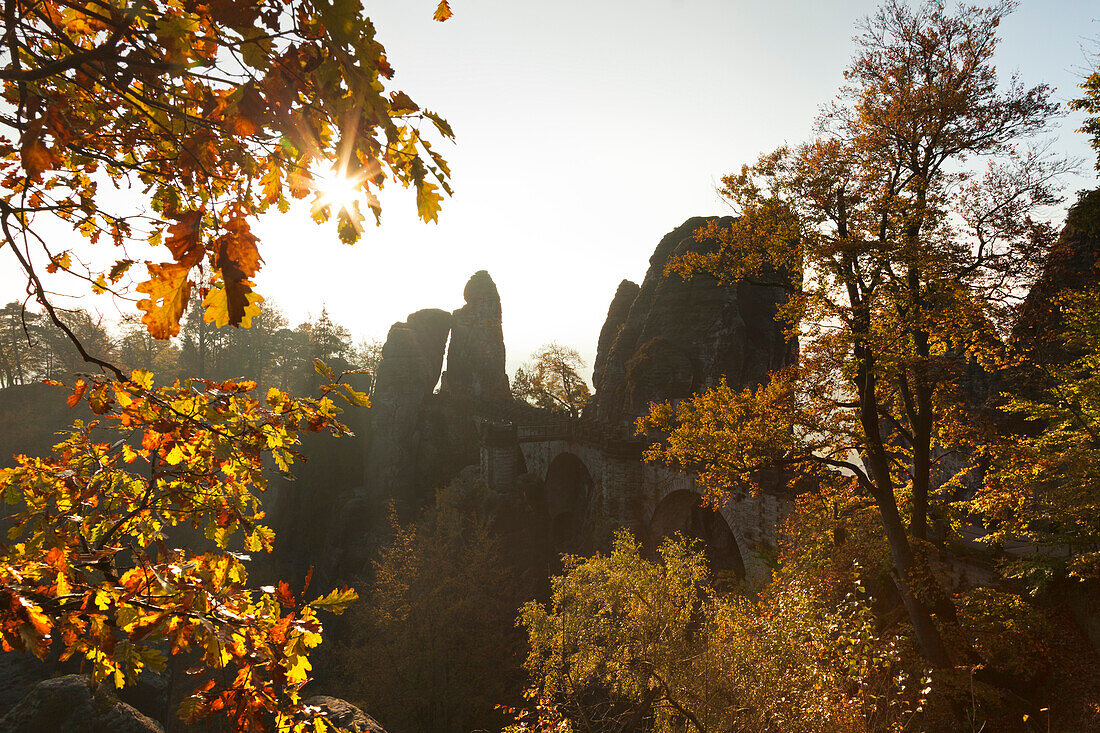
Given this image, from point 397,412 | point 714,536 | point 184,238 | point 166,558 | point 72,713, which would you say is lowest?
point 72,713

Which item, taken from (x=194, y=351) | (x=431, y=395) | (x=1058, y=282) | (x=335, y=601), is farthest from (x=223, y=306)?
(x=194, y=351)

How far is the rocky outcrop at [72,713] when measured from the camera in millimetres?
9273

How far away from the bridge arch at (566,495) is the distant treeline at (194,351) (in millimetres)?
17108

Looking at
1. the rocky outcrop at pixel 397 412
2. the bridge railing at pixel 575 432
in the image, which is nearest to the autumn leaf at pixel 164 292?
the bridge railing at pixel 575 432

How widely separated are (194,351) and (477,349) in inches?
926

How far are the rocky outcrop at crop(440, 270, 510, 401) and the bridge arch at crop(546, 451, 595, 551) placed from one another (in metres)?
10.7

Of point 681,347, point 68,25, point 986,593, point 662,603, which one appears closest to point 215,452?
point 68,25

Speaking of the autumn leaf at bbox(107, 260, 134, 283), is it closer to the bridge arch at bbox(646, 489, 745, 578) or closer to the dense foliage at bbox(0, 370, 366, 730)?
the dense foliage at bbox(0, 370, 366, 730)

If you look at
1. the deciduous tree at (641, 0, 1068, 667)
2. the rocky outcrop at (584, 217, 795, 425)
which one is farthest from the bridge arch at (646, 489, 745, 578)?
the deciduous tree at (641, 0, 1068, 667)

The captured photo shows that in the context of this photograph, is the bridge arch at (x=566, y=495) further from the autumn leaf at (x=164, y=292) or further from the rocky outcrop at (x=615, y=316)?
the autumn leaf at (x=164, y=292)

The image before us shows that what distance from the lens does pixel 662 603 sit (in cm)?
1133

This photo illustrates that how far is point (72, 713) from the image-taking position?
30.6 ft

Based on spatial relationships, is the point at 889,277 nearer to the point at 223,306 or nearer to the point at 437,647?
the point at 223,306

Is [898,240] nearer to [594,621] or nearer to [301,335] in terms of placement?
[594,621]
